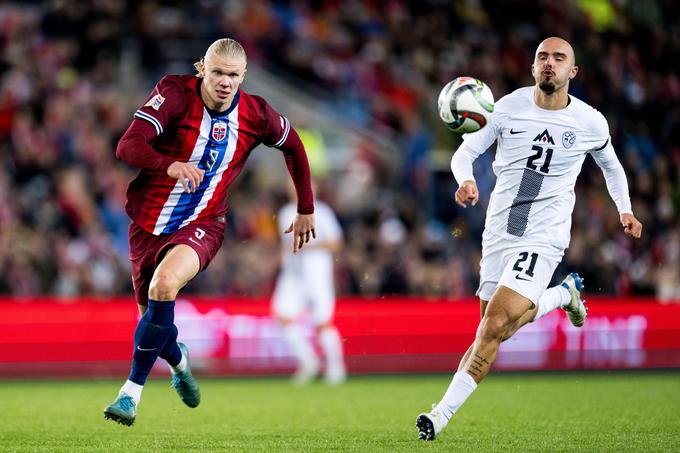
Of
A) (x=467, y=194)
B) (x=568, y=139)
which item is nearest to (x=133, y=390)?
(x=467, y=194)

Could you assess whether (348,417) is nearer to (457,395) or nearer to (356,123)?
(457,395)

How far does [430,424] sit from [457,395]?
0.89 feet

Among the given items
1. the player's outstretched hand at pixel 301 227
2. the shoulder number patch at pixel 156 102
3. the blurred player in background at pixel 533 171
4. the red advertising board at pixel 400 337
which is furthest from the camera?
the red advertising board at pixel 400 337

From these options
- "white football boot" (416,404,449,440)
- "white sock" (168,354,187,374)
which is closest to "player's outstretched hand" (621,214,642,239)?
"white football boot" (416,404,449,440)

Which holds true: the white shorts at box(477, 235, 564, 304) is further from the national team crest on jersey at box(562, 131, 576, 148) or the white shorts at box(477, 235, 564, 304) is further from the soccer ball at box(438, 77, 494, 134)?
the soccer ball at box(438, 77, 494, 134)

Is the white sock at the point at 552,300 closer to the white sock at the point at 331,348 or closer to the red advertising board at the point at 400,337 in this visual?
the white sock at the point at 331,348

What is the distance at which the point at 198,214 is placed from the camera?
782cm

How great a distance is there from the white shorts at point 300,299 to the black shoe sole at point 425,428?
585 cm

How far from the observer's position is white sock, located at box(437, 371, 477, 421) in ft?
24.0

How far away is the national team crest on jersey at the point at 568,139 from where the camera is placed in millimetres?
7828

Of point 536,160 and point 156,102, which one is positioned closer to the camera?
point 156,102

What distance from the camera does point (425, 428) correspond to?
724 centimetres

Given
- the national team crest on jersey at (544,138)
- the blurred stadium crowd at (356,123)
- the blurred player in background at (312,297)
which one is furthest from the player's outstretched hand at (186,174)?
the blurred stadium crowd at (356,123)

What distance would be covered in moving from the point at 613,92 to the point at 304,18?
533 cm
